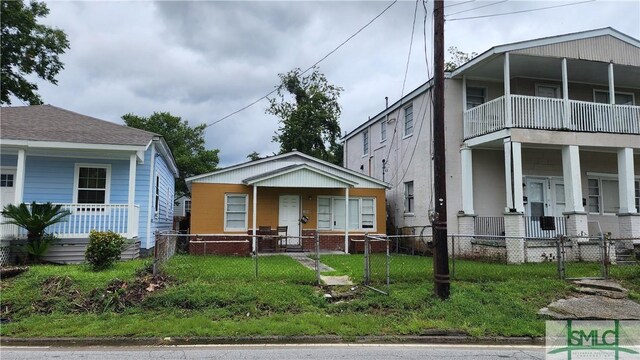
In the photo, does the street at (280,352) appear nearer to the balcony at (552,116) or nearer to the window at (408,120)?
the balcony at (552,116)

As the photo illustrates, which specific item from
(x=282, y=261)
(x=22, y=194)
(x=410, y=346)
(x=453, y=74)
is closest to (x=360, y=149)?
(x=453, y=74)

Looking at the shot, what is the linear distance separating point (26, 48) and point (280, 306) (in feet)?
78.1

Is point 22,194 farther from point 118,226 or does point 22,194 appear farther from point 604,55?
point 604,55

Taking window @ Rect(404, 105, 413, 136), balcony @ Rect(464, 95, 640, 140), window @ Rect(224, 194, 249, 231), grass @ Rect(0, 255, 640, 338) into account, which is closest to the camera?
grass @ Rect(0, 255, 640, 338)

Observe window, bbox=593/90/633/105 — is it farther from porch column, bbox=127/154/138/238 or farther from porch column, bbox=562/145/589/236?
porch column, bbox=127/154/138/238

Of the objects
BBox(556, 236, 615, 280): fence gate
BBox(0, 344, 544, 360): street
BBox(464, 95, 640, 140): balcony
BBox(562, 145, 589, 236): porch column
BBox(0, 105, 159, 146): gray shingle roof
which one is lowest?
BBox(0, 344, 544, 360): street

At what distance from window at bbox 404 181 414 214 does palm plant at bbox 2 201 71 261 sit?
516 inches

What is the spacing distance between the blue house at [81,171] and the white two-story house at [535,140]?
954cm

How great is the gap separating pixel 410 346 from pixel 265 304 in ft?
9.19

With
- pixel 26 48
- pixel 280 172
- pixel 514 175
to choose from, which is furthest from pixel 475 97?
pixel 26 48

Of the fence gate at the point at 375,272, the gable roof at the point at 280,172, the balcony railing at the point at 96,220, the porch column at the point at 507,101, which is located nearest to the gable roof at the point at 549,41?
the porch column at the point at 507,101

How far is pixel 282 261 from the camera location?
12.9 m

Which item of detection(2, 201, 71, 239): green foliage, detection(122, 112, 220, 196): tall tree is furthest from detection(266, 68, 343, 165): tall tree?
detection(2, 201, 71, 239): green foliage

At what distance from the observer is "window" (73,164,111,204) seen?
42.8 ft
